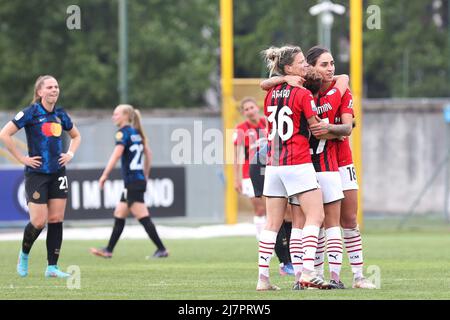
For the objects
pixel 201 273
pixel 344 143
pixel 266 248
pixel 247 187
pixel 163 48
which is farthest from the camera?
pixel 163 48

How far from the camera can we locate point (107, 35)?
132 feet

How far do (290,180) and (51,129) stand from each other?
11.1 ft

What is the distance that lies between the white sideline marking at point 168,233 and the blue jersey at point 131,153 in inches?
223

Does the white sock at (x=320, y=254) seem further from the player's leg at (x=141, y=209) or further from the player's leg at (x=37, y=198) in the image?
the player's leg at (x=141, y=209)

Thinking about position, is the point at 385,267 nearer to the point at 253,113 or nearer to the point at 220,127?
the point at 253,113

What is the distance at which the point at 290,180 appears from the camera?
1007cm

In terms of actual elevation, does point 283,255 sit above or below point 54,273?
above

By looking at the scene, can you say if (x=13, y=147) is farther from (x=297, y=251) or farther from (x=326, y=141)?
(x=326, y=141)

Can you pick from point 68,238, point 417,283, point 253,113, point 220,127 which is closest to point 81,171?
point 68,238

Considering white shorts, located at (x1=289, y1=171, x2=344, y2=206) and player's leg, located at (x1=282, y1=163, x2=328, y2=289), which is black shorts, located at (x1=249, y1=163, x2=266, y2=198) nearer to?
white shorts, located at (x1=289, y1=171, x2=344, y2=206)

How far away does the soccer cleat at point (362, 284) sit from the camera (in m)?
10.4

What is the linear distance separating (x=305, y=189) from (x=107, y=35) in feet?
101

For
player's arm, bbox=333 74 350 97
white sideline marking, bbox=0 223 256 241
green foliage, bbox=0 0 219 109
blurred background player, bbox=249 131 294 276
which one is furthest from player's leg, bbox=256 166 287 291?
green foliage, bbox=0 0 219 109

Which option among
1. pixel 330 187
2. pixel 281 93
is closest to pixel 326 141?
pixel 330 187
